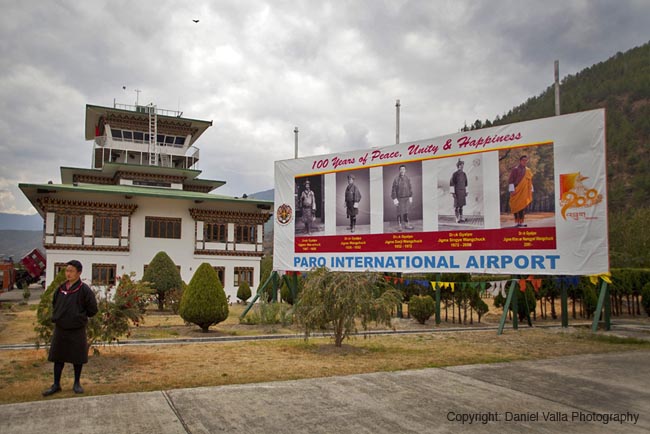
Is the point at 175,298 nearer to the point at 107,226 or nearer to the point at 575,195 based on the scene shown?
the point at 107,226

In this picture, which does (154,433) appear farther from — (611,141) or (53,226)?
(611,141)

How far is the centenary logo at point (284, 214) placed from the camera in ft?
66.1

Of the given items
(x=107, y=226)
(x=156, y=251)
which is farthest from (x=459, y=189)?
(x=107, y=226)

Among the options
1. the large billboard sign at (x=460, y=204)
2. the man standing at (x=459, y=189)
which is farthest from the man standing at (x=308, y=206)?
the man standing at (x=459, y=189)

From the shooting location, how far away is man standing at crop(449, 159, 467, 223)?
53.0ft

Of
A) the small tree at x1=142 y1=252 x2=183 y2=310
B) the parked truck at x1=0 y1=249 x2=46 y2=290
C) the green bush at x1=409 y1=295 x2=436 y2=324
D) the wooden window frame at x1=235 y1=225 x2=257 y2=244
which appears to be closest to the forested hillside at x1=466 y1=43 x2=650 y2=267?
the wooden window frame at x1=235 y1=225 x2=257 y2=244

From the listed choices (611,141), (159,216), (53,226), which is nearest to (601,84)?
(611,141)

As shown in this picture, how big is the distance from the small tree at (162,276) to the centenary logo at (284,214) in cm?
718

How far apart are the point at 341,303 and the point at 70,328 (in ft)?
19.3

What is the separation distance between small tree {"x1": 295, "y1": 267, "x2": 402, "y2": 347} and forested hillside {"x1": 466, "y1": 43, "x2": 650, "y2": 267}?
40.2 metres

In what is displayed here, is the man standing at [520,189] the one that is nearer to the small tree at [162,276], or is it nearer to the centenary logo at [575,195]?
the centenary logo at [575,195]

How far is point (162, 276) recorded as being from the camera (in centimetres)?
2409

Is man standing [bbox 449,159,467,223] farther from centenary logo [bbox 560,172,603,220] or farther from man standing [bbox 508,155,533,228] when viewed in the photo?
centenary logo [bbox 560,172,603,220]

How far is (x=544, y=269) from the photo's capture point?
1462cm
